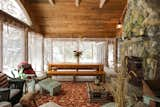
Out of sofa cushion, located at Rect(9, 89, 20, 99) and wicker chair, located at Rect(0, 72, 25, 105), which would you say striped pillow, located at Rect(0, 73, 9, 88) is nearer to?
wicker chair, located at Rect(0, 72, 25, 105)

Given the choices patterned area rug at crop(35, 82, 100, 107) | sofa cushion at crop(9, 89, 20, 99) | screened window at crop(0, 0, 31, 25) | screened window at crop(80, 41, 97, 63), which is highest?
screened window at crop(0, 0, 31, 25)

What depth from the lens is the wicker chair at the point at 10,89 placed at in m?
4.02

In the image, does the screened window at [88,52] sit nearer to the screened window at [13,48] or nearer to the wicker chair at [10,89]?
the screened window at [13,48]

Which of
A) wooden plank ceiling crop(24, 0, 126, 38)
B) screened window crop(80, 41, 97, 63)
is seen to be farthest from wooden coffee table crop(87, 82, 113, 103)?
screened window crop(80, 41, 97, 63)

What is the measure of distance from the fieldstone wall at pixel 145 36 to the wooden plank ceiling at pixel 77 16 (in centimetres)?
393

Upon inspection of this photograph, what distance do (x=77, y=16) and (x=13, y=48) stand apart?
3089mm

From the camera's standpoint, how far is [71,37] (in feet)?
36.9

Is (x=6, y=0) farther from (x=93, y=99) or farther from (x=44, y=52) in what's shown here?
(x=44, y=52)

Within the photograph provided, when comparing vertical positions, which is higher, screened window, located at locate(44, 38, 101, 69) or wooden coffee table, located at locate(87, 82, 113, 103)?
screened window, located at locate(44, 38, 101, 69)

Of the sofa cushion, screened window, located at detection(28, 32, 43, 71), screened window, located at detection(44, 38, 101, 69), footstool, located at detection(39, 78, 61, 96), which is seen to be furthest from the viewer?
screened window, located at detection(44, 38, 101, 69)

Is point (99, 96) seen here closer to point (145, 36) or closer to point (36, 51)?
point (145, 36)

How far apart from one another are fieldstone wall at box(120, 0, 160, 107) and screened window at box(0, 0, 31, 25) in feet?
12.2

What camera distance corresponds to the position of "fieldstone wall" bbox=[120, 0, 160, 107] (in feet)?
9.61

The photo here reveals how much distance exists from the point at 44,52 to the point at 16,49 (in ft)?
11.1
